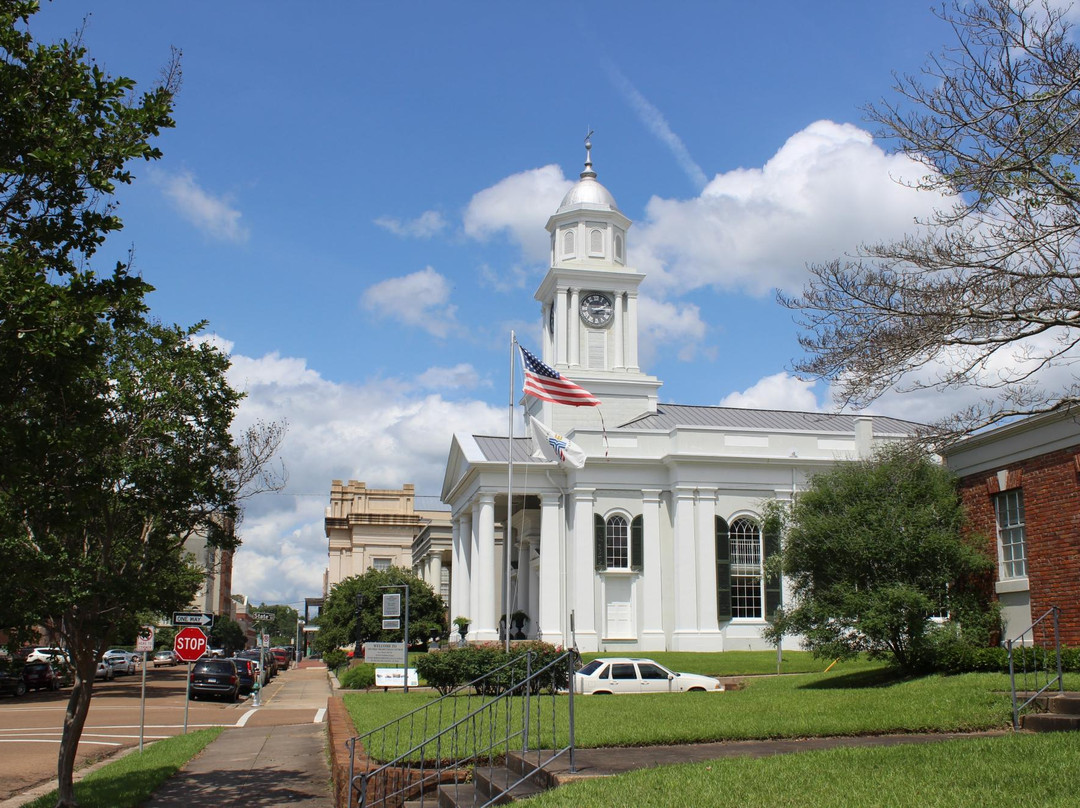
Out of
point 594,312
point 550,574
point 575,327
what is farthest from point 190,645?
point 594,312

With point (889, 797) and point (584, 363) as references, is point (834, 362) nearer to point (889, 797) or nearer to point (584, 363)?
point (889, 797)

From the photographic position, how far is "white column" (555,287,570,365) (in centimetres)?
5459

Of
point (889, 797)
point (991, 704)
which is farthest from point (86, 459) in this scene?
point (991, 704)

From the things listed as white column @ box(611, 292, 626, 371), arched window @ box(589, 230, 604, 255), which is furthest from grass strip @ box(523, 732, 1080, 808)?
arched window @ box(589, 230, 604, 255)

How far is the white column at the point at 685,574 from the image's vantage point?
45125 millimetres

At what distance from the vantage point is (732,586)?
4656 centimetres

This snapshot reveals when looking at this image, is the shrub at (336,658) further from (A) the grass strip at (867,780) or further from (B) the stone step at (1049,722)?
(A) the grass strip at (867,780)

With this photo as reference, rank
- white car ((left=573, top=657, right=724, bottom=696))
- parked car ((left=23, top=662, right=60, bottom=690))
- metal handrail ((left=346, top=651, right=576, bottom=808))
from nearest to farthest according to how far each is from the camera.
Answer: metal handrail ((left=346, top=651, right=576, bottom=808))
white car ((left=573, top=657, right=724, bottom=696))
parked car ((left=23, top=662, right=60, bottom=690))

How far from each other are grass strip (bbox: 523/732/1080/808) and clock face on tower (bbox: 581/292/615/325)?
4519 cm

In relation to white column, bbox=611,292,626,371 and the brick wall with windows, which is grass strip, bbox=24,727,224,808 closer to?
the brick wall with windows

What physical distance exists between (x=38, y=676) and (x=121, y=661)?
11940 mm

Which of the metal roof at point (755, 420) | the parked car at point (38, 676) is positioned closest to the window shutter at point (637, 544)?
the metal roof at point (755, 420)

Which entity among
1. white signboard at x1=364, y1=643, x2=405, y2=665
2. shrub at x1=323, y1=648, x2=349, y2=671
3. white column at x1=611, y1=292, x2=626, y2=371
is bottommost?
shrub at x1=323, y1=648, x2=349, y2=671

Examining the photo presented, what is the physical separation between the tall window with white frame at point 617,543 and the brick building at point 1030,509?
2627cm
